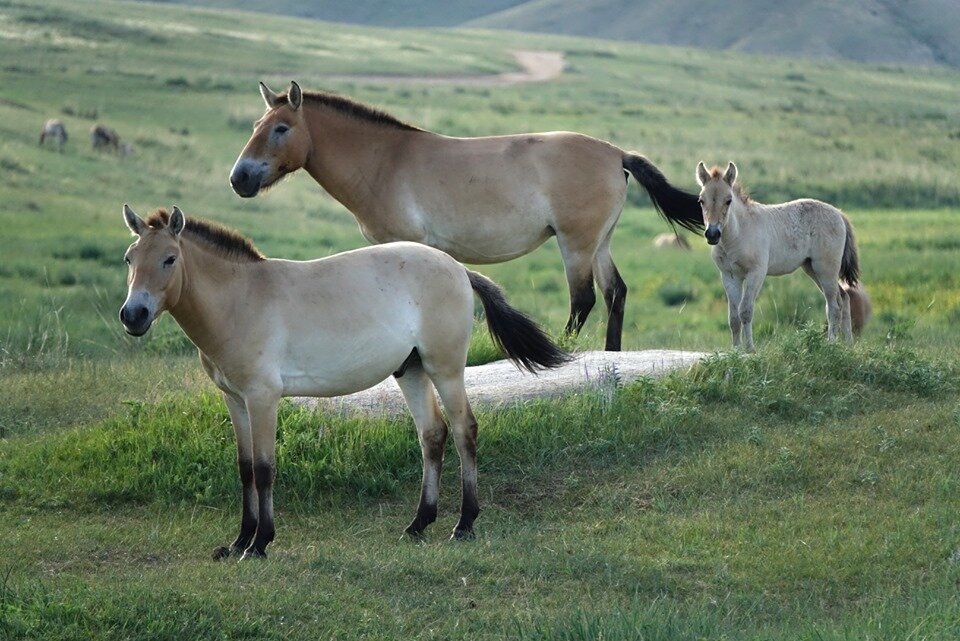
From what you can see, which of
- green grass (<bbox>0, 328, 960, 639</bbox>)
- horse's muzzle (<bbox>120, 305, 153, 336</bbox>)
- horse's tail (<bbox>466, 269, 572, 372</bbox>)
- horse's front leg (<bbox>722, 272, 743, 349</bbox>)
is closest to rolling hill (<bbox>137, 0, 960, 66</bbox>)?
horse's front leg (<bbox>722, 272, 743, 349</bbox>)

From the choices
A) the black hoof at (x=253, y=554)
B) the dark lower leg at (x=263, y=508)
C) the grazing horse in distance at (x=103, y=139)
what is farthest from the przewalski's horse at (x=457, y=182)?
the grazing horse in distance at (x=103, y=139)

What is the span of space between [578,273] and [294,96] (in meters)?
2.78

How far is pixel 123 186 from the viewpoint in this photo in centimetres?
2748

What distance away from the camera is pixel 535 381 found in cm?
975

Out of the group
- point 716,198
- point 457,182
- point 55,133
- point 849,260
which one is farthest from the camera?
point 55,133

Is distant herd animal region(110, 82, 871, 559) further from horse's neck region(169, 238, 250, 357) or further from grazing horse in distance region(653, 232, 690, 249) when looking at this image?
grazing horse in distance region(653, 232, 690, 249)

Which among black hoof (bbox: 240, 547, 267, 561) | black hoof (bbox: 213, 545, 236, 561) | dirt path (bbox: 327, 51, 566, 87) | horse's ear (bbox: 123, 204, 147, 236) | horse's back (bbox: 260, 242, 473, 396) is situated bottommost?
dirt path (bbox: 327, 51, 566, 87)

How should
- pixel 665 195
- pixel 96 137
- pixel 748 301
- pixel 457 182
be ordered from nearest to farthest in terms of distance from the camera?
1. pixel 457 182
2. pixel 748 301
3. pixel 665 195
4. pixel 96 137

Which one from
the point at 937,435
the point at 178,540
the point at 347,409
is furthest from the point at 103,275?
the point at 937,435

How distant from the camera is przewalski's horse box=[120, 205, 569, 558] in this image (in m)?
6.93

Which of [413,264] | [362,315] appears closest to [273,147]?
[413,264]

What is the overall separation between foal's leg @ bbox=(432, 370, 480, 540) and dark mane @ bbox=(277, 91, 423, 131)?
11.4 ft

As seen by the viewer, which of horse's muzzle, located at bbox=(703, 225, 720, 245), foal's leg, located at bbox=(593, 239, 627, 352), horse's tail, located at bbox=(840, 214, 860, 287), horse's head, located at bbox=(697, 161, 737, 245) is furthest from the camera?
horse's tail, located at bbox=(840, 214, 860, 287)

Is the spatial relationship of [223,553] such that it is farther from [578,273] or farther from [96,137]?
[96,137]
